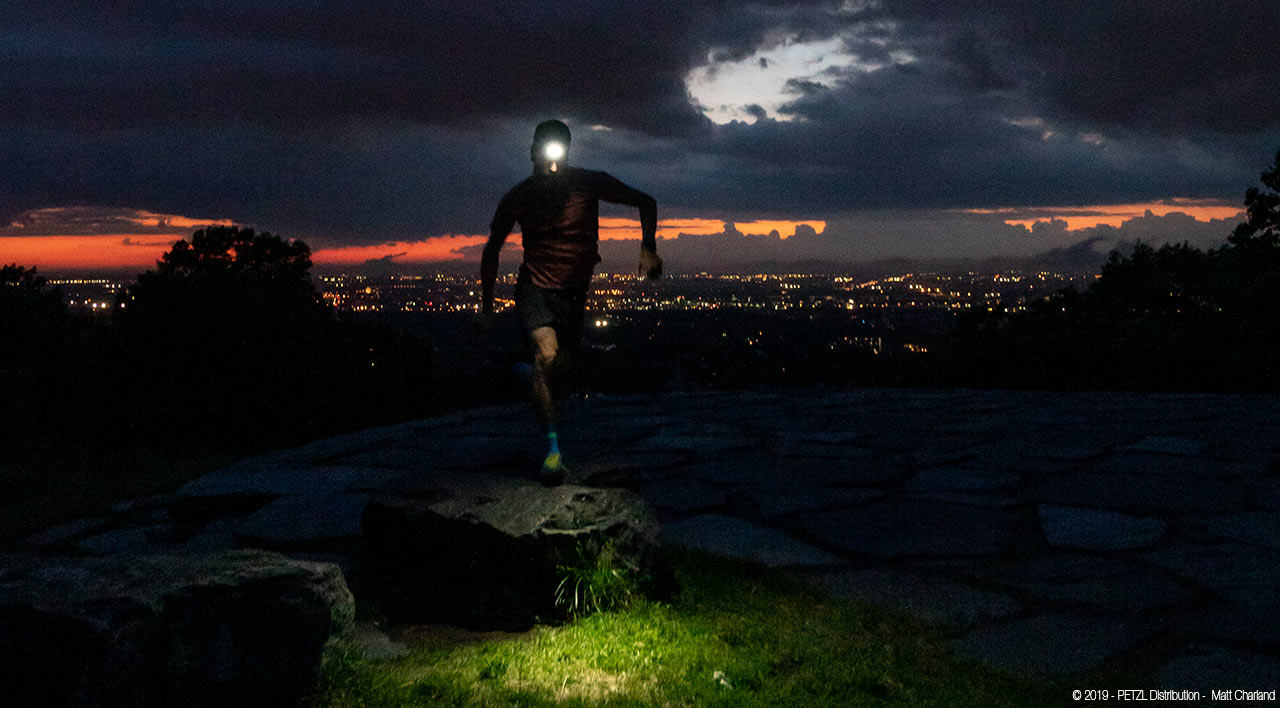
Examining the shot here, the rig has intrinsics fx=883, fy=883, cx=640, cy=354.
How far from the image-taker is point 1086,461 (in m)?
5.75

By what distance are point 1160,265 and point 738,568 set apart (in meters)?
15.2

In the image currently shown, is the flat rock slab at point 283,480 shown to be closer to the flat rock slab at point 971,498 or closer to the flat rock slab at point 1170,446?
the flat rock slab at point 971,498

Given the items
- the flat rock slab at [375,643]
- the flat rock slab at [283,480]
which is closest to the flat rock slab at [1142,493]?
the flat rock slab at [375,643]

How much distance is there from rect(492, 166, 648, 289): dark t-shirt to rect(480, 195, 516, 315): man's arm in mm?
21

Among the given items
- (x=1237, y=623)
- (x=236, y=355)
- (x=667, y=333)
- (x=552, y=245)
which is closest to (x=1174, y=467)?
(x=1237, y=623)

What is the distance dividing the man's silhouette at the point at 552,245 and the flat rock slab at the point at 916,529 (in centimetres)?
149

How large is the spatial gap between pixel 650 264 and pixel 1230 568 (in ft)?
9.34

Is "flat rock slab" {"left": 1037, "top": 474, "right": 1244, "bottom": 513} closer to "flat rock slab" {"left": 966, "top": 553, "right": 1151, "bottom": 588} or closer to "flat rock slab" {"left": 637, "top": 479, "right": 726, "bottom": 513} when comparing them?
"flat rock slab" {"left": 966, "top": 553, "right": 1151, "bottom": 588}

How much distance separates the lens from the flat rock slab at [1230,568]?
3.28 meters

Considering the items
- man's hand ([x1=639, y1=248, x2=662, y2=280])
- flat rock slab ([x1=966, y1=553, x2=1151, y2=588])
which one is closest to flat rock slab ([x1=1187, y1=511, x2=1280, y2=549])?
flat rock slab ([x1=966, y1=553, x2=1151, y2=588])

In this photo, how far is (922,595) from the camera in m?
3.41

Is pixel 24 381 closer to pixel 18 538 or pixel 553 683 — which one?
pixel 18 538

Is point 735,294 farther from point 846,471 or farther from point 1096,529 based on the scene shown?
point 1096,529

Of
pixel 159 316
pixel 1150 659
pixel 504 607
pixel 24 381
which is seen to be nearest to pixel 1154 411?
pixel 1150 659
